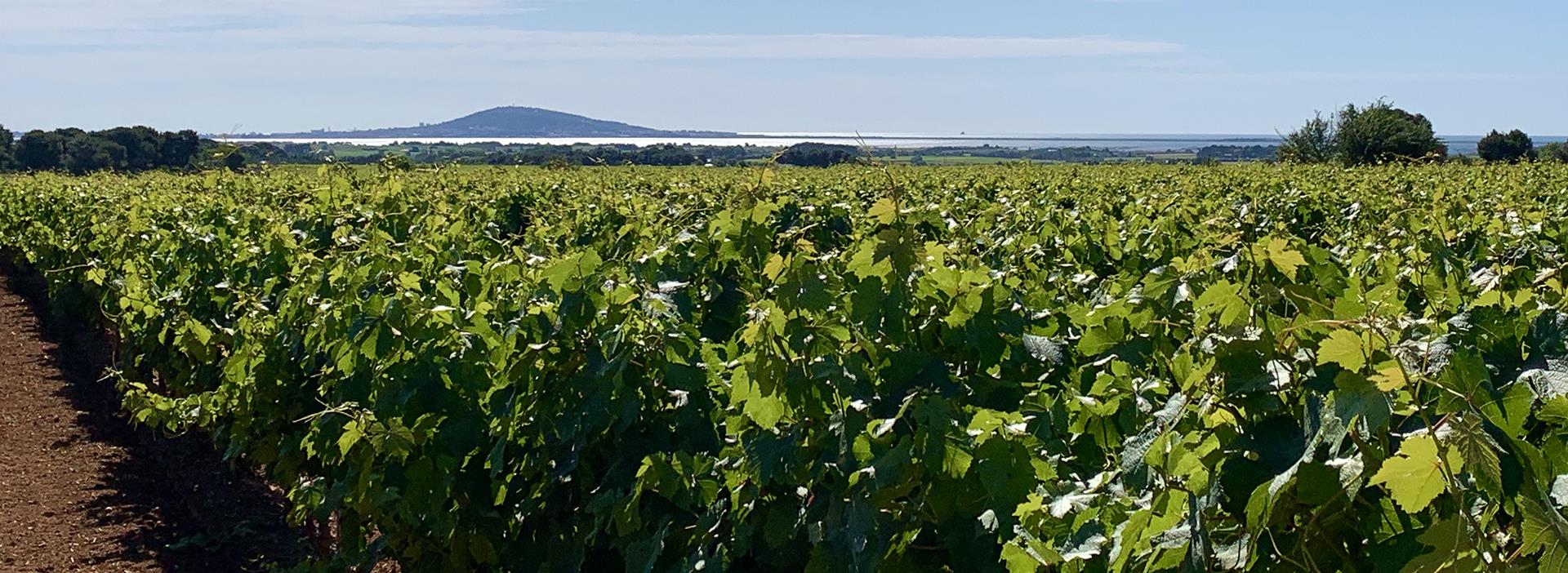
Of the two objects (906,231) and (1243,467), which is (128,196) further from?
(1243,467)

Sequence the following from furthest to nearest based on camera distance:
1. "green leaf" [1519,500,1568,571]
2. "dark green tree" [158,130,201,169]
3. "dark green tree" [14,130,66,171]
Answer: "dark green tree" [14,130,66,171]
"dark green tree" [158,130,201,169]
"green leaf" [1519,500,1568,571]

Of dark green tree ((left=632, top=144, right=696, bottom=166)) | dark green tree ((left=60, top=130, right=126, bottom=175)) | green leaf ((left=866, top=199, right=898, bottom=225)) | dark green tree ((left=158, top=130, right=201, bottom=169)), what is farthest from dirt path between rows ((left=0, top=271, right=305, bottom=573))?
dark green tree ((left=158, top=130, right=201, bottom=169))

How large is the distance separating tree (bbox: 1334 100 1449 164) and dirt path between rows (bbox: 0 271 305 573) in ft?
114

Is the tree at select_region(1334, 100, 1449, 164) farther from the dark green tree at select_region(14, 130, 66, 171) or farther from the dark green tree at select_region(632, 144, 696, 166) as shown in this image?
the dark green tree at select_region(14, 130, 66, 171)

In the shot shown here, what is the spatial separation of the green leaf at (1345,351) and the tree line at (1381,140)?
3793cm

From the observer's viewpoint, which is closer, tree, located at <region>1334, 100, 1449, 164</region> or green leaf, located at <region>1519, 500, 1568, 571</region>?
green leaf, located at <region>1519, 500, 1568, 571</region>

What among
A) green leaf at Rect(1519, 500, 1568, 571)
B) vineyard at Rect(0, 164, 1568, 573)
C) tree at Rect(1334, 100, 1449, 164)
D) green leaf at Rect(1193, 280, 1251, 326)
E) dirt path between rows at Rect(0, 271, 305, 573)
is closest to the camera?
green leaf at Rect(1519, 500, 1568, 571)

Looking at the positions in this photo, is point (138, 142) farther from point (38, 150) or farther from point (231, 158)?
point (231, 158)

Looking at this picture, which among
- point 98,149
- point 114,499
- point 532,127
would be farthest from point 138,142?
point 532,127

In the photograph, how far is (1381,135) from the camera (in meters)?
43.2

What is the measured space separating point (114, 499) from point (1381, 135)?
42.2 m

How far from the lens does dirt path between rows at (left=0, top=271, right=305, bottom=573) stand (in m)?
6.58

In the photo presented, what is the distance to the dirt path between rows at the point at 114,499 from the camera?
6578mm

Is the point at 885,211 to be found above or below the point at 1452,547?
above
